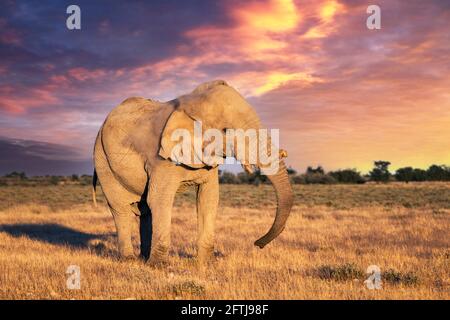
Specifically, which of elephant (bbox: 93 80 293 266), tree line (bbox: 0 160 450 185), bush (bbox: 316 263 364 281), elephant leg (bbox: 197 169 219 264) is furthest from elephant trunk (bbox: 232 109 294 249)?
tree line (bbox: 0 160 450 185)

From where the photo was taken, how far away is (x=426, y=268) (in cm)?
930

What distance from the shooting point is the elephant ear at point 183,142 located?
8750 millimetres

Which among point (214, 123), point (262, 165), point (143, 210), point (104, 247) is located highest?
point (214, 123)

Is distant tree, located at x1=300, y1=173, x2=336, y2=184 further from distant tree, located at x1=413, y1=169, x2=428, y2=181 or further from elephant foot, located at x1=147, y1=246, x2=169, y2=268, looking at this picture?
elephant foot, located at x1=147, y1=246, x2=169, y2=268

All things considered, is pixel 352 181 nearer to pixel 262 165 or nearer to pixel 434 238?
pixel 434 238

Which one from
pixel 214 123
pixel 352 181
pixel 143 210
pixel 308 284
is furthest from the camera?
pixel 352 181

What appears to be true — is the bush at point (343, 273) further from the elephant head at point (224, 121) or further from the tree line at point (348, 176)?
the tree line at point (348, 176)

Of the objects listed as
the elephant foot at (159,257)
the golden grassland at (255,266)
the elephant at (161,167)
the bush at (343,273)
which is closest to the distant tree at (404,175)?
the golden grassland at (255,266)

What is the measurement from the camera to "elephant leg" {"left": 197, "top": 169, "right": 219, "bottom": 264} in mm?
9852

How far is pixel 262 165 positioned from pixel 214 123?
1167 mm

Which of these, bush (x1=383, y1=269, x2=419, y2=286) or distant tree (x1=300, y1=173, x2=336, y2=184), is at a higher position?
distant tree (x1=300, y1=173, x2=336, y2=184)

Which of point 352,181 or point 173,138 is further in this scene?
point 352,181
